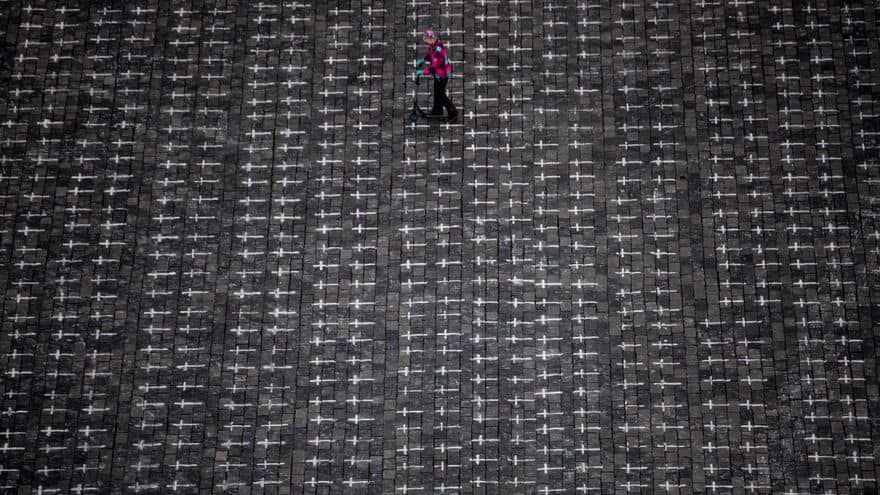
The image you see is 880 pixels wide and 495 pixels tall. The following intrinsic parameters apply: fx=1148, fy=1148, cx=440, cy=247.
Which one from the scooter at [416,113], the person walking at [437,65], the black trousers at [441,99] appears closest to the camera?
the person walking at [437,65]

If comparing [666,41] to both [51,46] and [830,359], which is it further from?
[51,46]

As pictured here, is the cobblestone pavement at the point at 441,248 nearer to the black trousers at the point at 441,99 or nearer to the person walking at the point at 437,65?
the black trousers at the point at 441,99

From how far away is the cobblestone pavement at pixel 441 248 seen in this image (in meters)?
14.5

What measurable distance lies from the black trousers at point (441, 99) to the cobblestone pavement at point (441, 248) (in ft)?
0.94

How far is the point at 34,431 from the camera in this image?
14695 mm

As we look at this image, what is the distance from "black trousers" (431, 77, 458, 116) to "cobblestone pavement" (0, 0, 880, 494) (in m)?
0.29

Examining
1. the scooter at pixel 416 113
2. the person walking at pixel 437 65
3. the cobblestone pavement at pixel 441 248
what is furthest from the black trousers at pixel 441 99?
the cobblestone pavement at pixel 441 248

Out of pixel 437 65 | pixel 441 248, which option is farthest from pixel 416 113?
pixel 441 248

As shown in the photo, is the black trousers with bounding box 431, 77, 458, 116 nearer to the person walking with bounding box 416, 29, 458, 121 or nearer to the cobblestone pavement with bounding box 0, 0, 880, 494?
the person walking with bounding box 416, 29, 458, 121

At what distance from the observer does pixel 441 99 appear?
615 inches

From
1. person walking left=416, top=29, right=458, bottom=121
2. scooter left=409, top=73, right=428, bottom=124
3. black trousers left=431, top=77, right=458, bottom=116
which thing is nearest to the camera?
person walking left=416, top=29, right=458, bottom=121

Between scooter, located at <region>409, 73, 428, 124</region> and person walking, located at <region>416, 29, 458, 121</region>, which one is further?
scooter, located at <region>409, 73, 428, 124</region>

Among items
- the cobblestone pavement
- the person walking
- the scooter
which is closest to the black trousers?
the person walking

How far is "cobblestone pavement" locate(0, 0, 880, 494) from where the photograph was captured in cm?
1452
